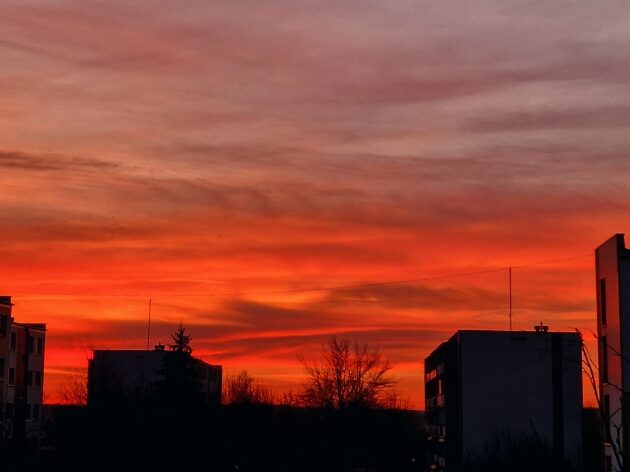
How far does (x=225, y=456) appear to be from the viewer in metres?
96.2

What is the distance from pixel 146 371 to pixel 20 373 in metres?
36.9

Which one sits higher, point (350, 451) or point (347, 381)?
point (347, 381)

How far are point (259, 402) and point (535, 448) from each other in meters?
85.6

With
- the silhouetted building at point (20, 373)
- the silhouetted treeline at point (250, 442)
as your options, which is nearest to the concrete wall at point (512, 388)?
the silhouetted treeline at point (250, 442)

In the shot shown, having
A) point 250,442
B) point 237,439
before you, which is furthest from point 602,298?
point 250,442

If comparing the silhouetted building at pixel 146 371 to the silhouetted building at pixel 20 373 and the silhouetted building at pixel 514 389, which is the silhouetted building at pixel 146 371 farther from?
the silhouetted building at pixel 514 389

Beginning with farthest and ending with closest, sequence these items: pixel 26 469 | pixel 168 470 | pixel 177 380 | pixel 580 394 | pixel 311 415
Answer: pixel 311 415, pixel 177 380, pixel 580 394, pixel 168 470, pixel 26 469

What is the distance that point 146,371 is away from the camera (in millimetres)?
153875

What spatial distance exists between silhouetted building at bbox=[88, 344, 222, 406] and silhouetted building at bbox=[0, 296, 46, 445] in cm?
662

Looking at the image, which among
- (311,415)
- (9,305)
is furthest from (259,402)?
(9,305)

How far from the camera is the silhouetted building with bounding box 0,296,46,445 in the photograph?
4245 inches

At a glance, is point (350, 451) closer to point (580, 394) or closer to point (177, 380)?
point (177, 380)

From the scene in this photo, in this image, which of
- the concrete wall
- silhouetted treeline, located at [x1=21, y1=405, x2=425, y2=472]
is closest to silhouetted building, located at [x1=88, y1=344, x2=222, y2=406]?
silhouetted treeline, located at [x1=21, y1=405, x2=425, y2=472]

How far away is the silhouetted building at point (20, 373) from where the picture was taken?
107812mm
